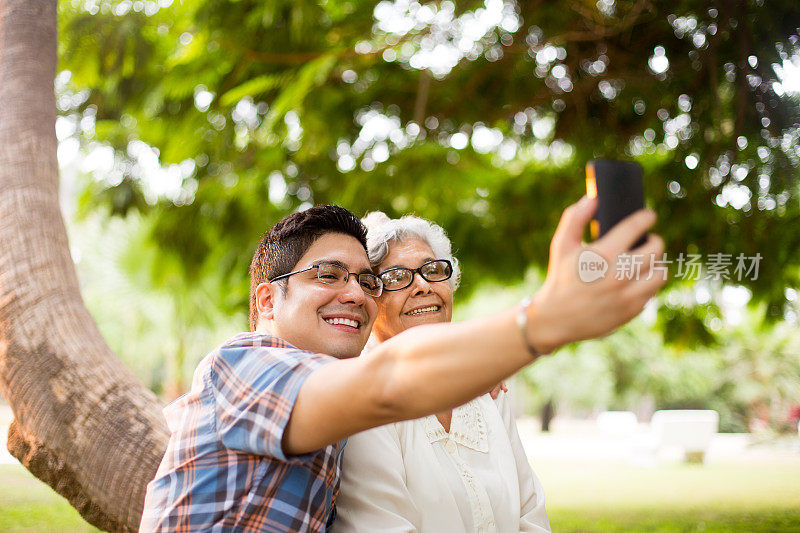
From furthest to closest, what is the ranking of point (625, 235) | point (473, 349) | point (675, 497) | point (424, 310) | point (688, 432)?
point (688, 432) < point (675, 497) < point (424, 310) < point (473, 349) < point (625, 235)

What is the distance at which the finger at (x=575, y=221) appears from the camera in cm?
111

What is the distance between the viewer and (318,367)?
1.48 meters

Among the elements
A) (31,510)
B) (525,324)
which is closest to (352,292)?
(525,324)

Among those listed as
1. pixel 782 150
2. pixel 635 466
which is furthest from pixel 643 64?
pixel 635 466

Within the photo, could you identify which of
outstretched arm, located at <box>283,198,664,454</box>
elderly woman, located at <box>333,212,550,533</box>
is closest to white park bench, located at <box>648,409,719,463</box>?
elderly woman, located at <box>333,212,550,533</box>

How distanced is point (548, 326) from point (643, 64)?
16.0ft

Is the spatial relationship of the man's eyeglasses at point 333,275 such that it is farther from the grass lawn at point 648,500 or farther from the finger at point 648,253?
the grass lawn at point 648,500

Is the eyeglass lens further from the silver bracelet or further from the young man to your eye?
the silver bracelet

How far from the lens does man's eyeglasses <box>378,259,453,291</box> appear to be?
2.77 metres

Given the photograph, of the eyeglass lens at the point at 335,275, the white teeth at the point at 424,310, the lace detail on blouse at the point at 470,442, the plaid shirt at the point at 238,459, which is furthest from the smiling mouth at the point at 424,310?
the plaid shirt at the point at 238,459

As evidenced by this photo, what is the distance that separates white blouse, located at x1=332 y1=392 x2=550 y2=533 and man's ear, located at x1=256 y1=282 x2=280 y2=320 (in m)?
0.51

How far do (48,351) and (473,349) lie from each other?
2200 millimetres

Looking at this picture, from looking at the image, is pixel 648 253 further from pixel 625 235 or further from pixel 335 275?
pixel 335 275

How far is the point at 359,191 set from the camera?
15.8 feet
